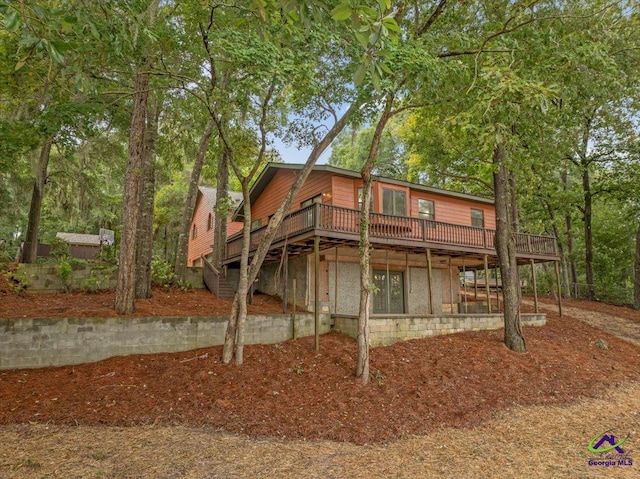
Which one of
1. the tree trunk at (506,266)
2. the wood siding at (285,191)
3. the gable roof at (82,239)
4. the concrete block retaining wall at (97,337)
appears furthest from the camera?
the gable roof at (82,239)

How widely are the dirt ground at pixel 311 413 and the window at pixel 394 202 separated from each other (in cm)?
643

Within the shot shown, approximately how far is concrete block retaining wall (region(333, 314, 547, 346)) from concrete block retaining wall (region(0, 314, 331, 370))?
115 inches

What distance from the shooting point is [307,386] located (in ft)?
22.4

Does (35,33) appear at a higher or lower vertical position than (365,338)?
higher

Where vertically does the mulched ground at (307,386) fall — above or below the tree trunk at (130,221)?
below

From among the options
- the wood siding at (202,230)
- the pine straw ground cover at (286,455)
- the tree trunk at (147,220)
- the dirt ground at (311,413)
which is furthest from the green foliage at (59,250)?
the pine straw ground cover at (286,455)

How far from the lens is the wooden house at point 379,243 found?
40.1 feet

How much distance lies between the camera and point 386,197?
570 inches

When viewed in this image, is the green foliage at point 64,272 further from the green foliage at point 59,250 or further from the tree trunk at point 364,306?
the tree trunk at point 364,306

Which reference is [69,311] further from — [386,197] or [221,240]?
[386,197]

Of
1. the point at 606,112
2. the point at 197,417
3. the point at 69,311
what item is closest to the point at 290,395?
the point at 197,417

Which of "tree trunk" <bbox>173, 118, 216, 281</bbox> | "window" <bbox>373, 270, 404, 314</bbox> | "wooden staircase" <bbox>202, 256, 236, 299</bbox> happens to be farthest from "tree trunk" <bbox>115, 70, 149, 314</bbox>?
"window" <bbox>373, 270, 404, 314</bbox>

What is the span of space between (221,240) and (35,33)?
1546 centimetres

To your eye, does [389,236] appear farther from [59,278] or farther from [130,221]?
[59,278]
